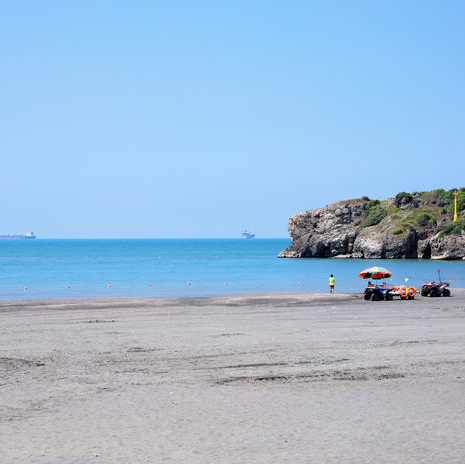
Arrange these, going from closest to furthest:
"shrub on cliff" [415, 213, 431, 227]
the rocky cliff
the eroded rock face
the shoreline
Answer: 1. the shoreline
2. the eroded rock face
3. the rocky cliff
4. "shrub on cliff" [415, 213, 431, 227]

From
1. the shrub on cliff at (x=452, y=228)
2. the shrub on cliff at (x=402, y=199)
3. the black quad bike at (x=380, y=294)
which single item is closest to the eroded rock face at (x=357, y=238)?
the shrub on cliff at (x=452, y=228)

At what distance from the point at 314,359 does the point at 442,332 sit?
8861 millimetres

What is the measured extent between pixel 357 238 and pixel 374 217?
764cm

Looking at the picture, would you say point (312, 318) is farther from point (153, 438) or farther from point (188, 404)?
point (153, 438)

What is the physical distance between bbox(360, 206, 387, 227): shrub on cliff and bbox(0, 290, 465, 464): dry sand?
4977 inches

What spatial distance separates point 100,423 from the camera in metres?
13.2

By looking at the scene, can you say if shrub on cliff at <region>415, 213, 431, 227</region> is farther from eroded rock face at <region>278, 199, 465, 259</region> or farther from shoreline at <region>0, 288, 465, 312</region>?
shoreline at <region>0, 288, 465, 312</region>

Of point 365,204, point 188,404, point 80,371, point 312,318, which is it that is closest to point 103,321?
point 312,318

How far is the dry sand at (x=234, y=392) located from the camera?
11547 millimetres

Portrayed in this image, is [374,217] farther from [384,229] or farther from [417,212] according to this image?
[417,212]

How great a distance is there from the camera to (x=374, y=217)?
512ft

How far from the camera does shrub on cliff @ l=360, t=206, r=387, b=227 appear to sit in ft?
509

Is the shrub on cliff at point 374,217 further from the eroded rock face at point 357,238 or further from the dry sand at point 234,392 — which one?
the dry sand at point 234,392

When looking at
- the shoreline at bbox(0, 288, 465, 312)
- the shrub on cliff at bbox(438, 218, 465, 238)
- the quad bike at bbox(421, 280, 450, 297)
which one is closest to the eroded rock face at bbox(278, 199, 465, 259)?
the shrub on cliff at bbox(438, 218, 465, 238)
